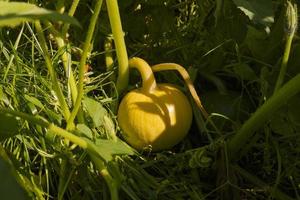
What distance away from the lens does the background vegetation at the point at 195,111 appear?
3.41 ft

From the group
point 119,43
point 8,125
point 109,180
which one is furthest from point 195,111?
point 8,125

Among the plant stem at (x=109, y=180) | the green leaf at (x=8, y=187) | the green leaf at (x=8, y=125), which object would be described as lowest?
the plant stem at (x=109, y=180)

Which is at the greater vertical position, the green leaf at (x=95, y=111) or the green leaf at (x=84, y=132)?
the green leaf at (x=84, y=132)

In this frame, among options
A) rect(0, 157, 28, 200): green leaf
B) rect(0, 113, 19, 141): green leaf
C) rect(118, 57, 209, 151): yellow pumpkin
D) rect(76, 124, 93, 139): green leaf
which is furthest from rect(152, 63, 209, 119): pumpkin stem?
rect(0, 157, 28, 200): green leaf

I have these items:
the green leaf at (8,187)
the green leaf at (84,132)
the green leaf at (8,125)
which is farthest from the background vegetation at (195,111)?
the green leaf at (8,187)

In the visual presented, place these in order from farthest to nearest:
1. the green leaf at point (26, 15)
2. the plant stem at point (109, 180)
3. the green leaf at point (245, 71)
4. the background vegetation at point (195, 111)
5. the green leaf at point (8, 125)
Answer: the green leaf at point (245, 71) < the background vegetation at point (195, 111) < the plant stem at point (109, 180) < the green leaf at point (8, 125) < the green leaf at point (26, 15)

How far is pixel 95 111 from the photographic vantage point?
1082mm

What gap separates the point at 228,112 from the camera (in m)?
1.18

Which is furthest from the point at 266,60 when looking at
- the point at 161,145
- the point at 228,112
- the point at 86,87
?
the point at 86,87

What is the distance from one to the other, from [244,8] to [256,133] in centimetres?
25

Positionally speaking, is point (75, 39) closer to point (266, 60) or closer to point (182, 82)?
point (182, 82)

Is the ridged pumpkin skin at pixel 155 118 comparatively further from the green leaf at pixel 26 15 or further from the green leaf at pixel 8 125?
the green leaf at pixel 26 15

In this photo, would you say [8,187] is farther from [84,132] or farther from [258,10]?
[258,10]

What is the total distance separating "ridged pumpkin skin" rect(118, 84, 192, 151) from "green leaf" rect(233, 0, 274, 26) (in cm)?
22
